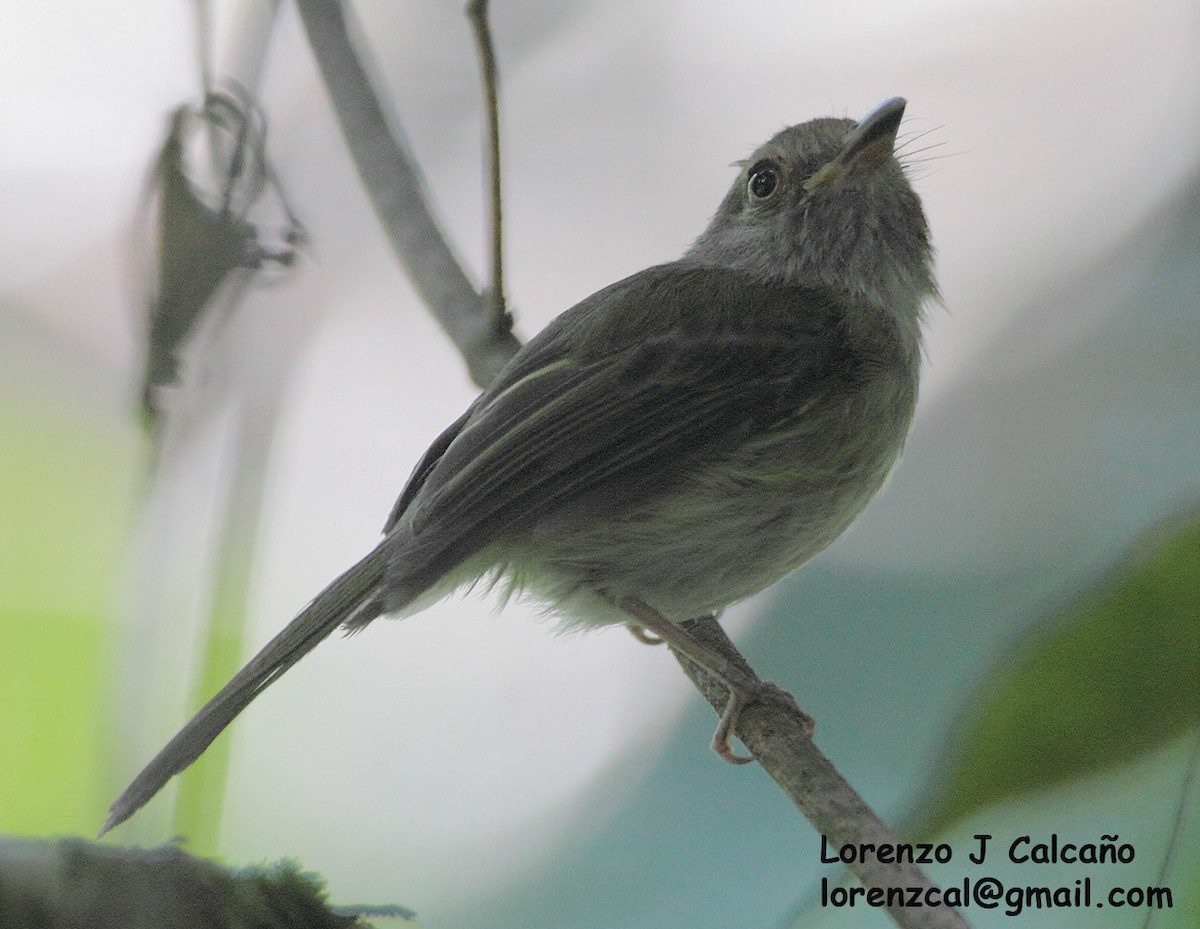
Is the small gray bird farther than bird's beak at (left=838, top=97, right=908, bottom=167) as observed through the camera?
No

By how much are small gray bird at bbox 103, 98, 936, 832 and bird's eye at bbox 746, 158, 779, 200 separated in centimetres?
14

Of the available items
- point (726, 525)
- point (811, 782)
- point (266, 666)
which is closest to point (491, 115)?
point (726, 525)

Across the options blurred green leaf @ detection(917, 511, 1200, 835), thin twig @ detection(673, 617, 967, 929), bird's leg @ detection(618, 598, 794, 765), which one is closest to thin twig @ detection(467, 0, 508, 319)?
bird's leg @ detection(618, 598, 794, 765)

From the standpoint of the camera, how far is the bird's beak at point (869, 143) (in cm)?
146

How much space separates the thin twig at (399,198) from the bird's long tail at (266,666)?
0.41 m

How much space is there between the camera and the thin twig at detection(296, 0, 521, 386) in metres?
1.66

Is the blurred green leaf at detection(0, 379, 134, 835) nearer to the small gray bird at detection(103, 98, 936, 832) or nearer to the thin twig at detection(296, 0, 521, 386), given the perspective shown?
the small gray bird at detection(103, 98, 936, 832)

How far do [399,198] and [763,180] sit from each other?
54 cm

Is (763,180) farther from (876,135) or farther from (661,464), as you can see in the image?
(661,464)

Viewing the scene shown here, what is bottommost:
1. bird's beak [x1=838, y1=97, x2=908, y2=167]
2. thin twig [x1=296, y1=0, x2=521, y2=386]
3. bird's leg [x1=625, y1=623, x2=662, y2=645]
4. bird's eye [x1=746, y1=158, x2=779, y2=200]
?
bird's leg [x1=625, y1=623, x2=662, y2=645]

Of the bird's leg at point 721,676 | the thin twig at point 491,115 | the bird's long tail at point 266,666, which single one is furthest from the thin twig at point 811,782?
the thin twig at point 491,115

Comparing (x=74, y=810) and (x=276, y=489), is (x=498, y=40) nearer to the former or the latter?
(x=276, y=489)

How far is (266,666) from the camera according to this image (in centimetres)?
123

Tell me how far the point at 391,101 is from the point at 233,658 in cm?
92
